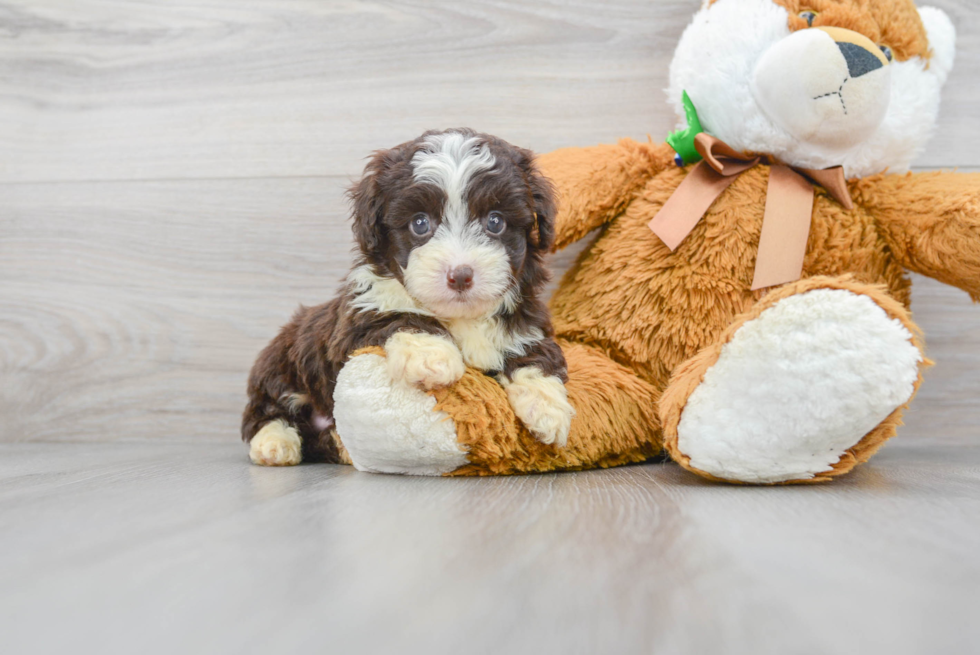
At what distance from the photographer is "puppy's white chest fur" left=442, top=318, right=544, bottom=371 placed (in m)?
1.14

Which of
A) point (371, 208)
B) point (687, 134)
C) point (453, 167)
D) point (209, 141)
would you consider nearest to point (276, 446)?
point (371, 208)

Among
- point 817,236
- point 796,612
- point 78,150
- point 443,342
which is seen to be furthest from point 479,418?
point 78,150

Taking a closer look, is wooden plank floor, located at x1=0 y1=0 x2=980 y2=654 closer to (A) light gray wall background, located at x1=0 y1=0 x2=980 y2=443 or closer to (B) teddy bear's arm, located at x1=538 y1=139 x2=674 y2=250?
(A) light gray wall background, located at x1=0 y1=0 x2=980 y2=443

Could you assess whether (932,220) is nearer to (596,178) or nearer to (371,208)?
(596,178)

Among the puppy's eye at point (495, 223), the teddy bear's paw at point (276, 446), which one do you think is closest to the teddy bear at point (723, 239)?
the teddy bear's paw at point (276, 446)

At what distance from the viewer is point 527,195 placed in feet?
3.68

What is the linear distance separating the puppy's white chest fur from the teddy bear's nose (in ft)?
2.34

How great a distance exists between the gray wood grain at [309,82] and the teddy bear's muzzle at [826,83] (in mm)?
426

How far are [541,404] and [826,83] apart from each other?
0.73 meters

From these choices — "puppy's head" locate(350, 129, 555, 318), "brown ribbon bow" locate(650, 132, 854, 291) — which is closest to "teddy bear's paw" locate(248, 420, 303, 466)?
"puppy's head" locate(350, 129, 555, 318)

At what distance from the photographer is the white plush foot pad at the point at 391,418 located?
3.43ft

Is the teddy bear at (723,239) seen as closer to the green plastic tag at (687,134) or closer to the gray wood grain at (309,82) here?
the green plastic tag at (687,134)

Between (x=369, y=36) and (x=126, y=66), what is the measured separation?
61 cm

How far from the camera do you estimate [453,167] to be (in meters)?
1.06
